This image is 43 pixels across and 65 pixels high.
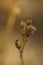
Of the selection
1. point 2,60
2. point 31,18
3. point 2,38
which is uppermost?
point 31,18

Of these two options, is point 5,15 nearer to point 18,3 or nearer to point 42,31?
point 18,3

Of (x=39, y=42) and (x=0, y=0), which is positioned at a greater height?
(x=0, y=0)

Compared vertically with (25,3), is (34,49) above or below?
below

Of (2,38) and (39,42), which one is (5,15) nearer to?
(2,38)

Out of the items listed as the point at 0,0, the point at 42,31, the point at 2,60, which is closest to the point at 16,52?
the point at 2,60

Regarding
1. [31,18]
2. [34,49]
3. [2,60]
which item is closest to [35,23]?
[31,18]
